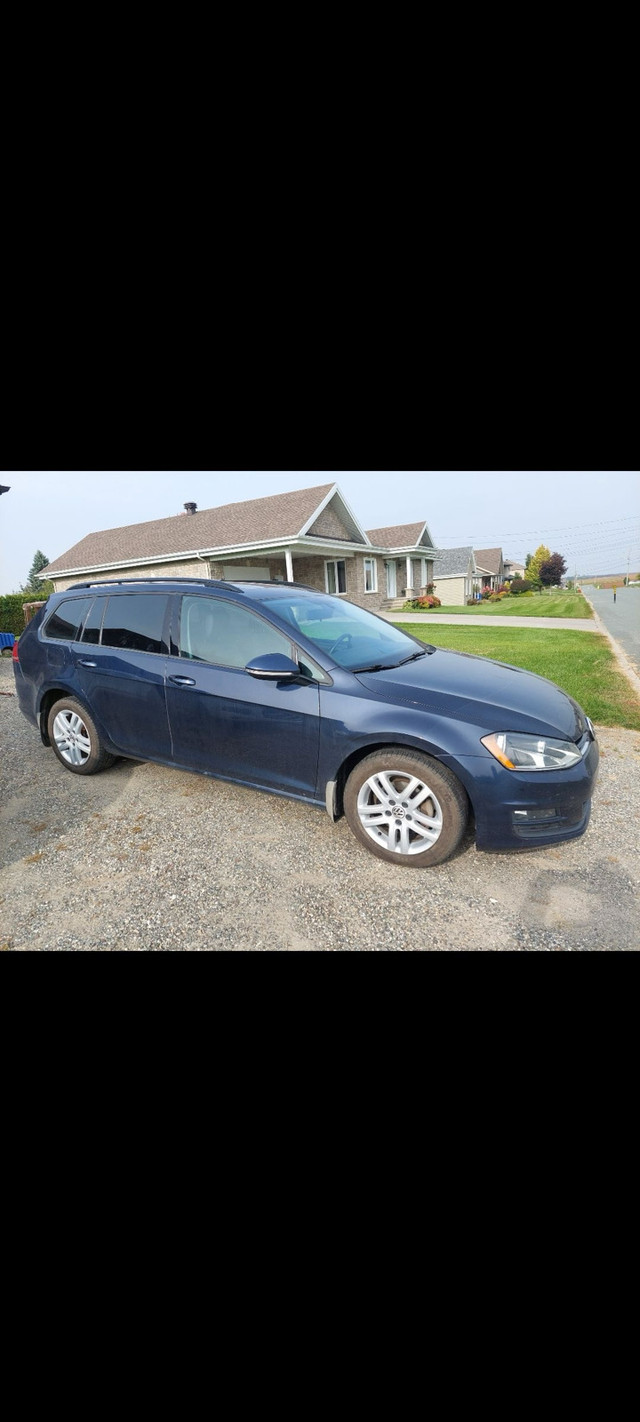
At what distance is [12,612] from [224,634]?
1712 centimetres

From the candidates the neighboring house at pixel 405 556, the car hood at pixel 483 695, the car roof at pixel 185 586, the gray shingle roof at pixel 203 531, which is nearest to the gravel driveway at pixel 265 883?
the car hood at pixel 483 695

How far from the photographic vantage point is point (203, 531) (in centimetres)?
1969

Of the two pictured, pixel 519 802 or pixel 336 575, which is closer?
pixel 519 802

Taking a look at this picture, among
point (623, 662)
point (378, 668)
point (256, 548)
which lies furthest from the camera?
point (256, 548)

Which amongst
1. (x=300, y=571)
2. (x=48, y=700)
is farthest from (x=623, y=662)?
(x=300, y=571)

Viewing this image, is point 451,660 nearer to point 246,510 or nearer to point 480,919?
point 480,919

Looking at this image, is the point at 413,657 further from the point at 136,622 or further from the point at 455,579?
the point at 455,579

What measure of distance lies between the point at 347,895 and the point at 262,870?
0.54 metres

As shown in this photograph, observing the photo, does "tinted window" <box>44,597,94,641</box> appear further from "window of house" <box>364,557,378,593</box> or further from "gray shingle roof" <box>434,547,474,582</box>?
"gray shingle roof" <box>434,547,474,582</box>

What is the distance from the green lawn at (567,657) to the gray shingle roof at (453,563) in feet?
69.6

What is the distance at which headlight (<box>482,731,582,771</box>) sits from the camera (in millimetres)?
2926

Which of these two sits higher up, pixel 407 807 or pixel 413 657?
pixel 413 657

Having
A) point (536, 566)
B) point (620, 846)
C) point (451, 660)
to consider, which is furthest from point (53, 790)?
point (536, 566)

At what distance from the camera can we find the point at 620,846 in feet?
11.1
